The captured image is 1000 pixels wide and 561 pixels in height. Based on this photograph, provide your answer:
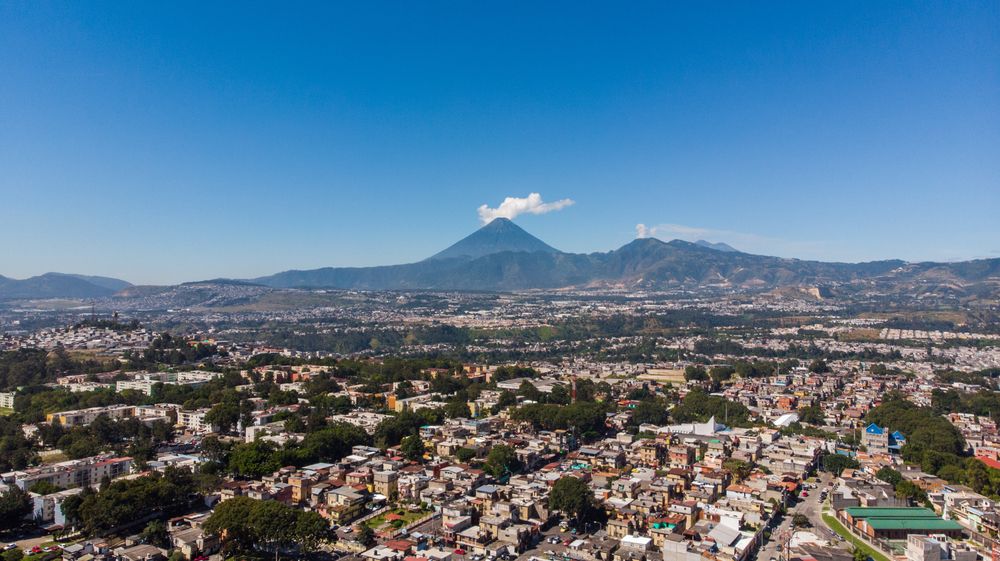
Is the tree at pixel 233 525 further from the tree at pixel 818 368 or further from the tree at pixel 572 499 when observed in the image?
the tree at pixel 818 368

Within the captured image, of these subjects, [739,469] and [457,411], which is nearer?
[739,469]

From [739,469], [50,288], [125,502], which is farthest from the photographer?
[50,288]

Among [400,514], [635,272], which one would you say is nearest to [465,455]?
[400,514]

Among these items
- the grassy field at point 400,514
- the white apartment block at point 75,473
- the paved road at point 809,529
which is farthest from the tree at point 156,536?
the paved road at point 809,529

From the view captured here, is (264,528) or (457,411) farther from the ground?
(264,528)

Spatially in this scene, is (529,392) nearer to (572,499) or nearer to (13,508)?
(572,499)

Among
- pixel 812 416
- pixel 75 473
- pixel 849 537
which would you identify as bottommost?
pixel 849 537

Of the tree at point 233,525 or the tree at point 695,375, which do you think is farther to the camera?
the tree at point 695,375
